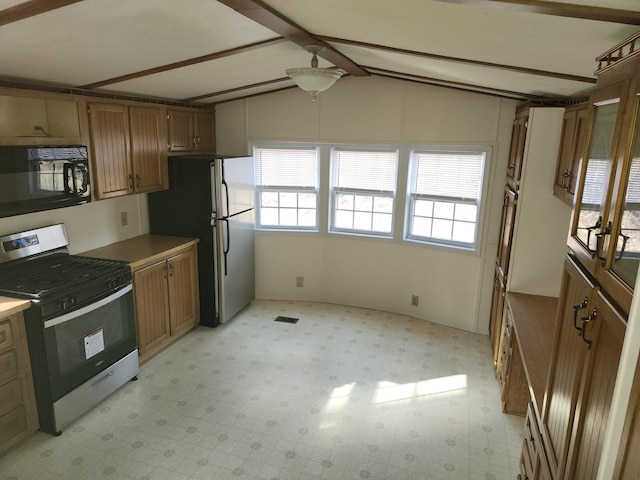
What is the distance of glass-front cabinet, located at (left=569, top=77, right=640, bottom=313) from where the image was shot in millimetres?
1061

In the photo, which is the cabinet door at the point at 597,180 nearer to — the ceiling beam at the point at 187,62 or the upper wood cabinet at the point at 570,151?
the upper wood cabinet at the point at 570,151

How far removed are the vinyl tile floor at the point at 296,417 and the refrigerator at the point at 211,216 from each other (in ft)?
1.30

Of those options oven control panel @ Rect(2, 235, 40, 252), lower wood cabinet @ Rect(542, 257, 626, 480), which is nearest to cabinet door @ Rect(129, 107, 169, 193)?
oven control panel @ Rect(2, 235, 40, 252)

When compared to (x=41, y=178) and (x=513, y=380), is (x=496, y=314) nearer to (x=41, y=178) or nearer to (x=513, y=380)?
(x=513, y=380)

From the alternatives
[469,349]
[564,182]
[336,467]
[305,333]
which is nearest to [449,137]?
[564,182]

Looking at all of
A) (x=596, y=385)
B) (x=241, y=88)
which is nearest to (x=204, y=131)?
(x=241, y=88)

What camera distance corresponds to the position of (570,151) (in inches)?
106

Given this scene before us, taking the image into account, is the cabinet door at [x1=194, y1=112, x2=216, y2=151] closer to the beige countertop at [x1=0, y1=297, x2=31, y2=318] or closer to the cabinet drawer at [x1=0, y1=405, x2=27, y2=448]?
the beige countertop at [x1=0, y1=297, x2=31, y2=318]

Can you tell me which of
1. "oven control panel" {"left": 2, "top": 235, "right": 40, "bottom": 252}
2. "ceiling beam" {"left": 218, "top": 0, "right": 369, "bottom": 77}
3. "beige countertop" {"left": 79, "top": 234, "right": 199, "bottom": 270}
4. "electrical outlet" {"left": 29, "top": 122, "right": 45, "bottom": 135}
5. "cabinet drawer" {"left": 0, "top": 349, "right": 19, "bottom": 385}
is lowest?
"cabinet drawer" {"left": 0, "top": 349, "right": 19, "bottom": 385}

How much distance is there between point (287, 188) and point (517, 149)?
8.08 ft

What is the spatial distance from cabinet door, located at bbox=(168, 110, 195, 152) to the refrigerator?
21 cm

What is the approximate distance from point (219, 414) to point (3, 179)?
2036mm

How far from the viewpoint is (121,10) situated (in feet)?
6.17

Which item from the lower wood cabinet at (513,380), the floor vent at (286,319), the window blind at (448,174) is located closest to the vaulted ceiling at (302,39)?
the window blind at (448,174)
